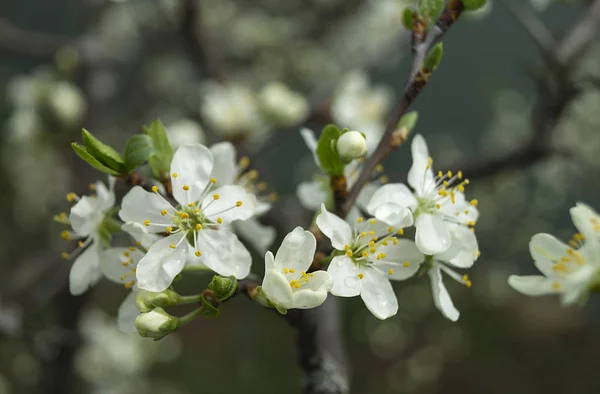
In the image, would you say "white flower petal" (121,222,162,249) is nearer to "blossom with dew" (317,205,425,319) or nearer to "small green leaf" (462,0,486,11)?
"blossom with dew" (317,205,425,319)

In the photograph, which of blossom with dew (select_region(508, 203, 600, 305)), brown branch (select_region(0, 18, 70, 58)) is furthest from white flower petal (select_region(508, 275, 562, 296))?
brown branch (select_region(0, 18, 70, 58))

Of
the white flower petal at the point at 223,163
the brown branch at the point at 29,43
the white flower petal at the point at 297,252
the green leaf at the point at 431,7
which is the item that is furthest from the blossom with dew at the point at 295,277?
the brown branch at the point at 29,43

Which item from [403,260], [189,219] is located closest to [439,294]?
[403,260]

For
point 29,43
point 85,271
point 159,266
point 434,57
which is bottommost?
point 29,43

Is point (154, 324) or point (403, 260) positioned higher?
point (403, 260)

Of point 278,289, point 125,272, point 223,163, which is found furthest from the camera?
point 223,163

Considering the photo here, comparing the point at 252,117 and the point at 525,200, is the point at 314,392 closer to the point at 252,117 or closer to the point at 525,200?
the point at 252,117

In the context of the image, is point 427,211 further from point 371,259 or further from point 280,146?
point 280,146
